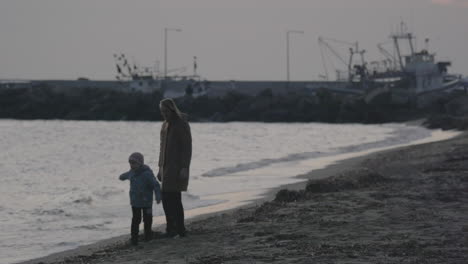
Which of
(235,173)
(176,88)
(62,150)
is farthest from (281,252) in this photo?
(176,88)

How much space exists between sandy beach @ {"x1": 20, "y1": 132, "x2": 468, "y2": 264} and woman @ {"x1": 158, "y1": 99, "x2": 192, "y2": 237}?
19.5 inches

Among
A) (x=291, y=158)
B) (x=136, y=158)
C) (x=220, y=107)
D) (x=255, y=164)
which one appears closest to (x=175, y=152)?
(x=136, y=158)

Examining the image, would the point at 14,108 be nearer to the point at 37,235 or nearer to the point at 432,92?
the point at 432,92

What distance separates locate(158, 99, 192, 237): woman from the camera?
1110 cm

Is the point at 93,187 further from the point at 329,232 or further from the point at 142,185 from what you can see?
the point at 329,232

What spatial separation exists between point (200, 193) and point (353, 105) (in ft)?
253

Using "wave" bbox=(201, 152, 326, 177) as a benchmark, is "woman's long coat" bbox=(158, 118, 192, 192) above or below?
above

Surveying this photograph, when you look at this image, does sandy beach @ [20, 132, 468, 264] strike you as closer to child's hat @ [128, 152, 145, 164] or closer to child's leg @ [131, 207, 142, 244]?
child's leg @ [131, 207, 142, 244]

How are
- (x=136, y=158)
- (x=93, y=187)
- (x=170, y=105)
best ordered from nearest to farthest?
(x=136, y=158) → (x=170, y=105) → (x=93, y=187)

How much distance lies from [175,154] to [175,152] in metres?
0.03

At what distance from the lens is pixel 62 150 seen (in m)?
45.4

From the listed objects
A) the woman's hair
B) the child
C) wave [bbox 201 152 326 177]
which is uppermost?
the woman's hair

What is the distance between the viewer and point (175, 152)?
1113 centimetres

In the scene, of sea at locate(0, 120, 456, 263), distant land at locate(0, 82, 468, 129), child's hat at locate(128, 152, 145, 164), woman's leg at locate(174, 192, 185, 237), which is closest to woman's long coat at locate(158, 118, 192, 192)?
woman's leg at locate(174, 192, 185, 237)
